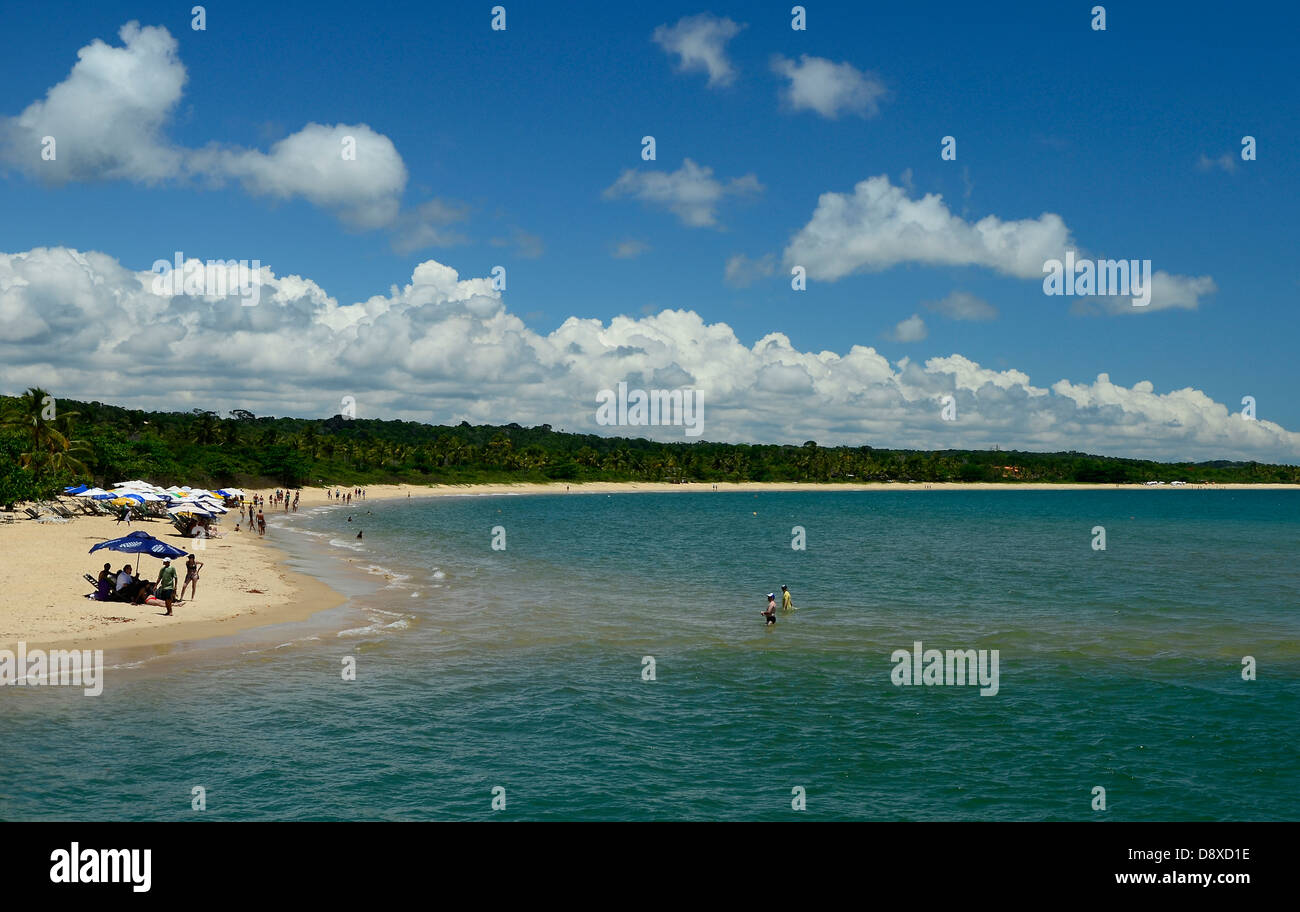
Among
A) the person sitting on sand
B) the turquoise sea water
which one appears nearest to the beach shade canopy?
the turquoise sea water

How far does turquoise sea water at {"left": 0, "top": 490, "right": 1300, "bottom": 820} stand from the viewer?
733 inches

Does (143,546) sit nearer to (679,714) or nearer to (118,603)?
(118,603)

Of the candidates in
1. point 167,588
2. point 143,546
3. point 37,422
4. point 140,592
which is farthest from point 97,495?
point 167,588

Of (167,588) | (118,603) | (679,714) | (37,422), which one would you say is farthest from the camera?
(37,422)

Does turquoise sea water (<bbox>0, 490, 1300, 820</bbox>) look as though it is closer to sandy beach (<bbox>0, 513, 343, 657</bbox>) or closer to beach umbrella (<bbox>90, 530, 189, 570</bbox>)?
sandy beach (<bbox>0, 513, 343, 657</bbox>)

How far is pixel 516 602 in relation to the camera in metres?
46.2

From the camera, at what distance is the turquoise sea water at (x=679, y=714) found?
18.6 meters

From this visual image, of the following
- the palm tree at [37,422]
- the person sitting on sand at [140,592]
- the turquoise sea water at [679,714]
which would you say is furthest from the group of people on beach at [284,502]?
the person sitting on sand at [140,592]

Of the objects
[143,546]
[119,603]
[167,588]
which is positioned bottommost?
[119,603]

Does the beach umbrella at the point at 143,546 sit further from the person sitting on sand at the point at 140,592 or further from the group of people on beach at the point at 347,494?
the group of people on beach at the point at 347,494

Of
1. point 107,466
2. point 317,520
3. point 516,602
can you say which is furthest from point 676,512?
point 516,602

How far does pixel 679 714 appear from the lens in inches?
989

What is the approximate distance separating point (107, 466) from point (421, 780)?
307 feet
